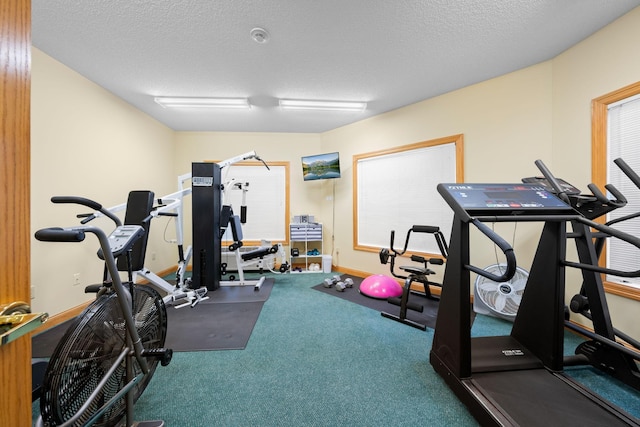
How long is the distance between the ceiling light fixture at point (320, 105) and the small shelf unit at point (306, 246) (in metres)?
2.03

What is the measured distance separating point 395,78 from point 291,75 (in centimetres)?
128

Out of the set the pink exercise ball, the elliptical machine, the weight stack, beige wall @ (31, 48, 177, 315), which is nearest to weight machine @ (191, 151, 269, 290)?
the weight stack

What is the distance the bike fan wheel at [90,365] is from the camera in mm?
890

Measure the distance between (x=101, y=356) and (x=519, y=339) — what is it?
2687 millimetres

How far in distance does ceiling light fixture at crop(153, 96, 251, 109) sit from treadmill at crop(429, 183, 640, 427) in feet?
9.81

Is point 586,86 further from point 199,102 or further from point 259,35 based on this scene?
point 199,102

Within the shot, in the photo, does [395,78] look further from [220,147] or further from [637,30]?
[220,147]

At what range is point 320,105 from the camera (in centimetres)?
324

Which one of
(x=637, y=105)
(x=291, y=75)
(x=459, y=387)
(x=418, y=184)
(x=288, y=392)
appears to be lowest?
(x=288, y=392)

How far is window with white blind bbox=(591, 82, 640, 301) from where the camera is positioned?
70.7 inches

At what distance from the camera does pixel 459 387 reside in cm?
138

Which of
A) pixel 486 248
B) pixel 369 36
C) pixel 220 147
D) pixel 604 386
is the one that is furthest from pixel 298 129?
pixel 604 386

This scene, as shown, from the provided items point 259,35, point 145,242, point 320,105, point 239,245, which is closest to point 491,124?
point 320,105

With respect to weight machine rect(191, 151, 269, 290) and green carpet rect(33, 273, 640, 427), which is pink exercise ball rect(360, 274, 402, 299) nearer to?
green carpet rect(33, 273, 640, 427)
